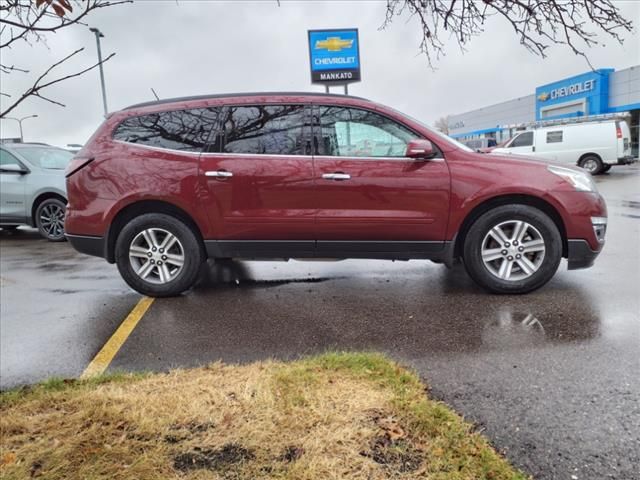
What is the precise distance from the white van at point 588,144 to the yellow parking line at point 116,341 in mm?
16908

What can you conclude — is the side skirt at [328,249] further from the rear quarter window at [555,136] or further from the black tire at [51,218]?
the rear quarter window at [555,136]

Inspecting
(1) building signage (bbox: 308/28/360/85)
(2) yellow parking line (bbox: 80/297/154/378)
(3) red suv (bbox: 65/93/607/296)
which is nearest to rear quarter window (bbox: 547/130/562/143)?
(1) building signage (bbox: 308/28/360/85)

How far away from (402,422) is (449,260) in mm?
2507

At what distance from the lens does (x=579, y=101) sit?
33.3 m

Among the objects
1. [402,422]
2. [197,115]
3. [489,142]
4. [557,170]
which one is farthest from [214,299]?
[489,142]

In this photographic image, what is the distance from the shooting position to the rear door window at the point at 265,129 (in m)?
4.60

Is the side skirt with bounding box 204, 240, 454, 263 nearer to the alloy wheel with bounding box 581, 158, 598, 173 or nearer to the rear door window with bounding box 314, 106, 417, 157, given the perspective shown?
the rear door window with bounding box 314, 106, 417, 157

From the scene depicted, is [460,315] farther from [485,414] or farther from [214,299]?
[214,299]

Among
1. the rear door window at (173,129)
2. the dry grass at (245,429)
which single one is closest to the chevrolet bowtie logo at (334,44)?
the rear door window at (173,129)

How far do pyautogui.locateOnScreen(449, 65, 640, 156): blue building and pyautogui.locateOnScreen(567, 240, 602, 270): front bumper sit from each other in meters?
20.5

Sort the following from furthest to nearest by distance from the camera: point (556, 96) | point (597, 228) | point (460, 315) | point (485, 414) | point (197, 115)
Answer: point (556, 96) → point (197, 115) → point (597, 228) → point (460, 315) → point (485, 414)

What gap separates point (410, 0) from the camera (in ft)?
9.89

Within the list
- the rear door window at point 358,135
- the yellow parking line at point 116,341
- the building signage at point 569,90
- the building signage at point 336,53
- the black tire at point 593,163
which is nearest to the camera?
the yellow parking line at point 116,341

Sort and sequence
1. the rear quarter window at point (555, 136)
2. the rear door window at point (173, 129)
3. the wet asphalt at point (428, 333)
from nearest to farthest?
the wet asphalt at point (428, 333) → the rear door window at point (173, 129) → the rear quarter window at point (555, 136)
